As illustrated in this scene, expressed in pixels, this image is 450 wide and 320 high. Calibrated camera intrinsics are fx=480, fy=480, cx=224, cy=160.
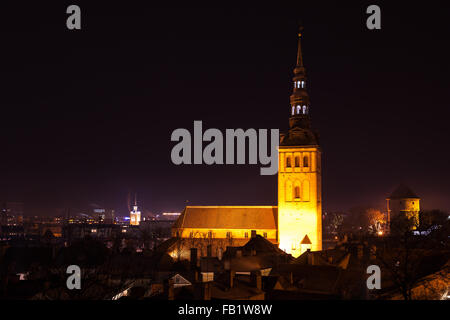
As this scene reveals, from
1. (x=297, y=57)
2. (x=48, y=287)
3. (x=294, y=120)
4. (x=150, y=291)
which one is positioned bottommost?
(x=150, y=291)

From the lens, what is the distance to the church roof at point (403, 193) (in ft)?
447

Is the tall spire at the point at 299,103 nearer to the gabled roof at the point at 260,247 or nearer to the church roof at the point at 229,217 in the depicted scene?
the church roof at the point at 229,217

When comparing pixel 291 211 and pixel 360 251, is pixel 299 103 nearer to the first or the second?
pixel 291 211

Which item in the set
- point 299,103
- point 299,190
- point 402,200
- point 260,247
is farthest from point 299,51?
point 402,200

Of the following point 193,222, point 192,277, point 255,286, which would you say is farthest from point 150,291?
point 193,222

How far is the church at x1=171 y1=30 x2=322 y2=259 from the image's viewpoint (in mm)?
78500

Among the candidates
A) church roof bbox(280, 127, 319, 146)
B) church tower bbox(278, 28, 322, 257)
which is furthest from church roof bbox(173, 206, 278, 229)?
church roof bbox(280, 127, 319, 146)

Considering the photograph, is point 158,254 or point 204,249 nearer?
point 158,254

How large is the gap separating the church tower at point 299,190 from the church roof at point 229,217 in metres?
4.86

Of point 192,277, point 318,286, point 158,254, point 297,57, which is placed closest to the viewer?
point 318,286

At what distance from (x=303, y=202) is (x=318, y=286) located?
117ft
